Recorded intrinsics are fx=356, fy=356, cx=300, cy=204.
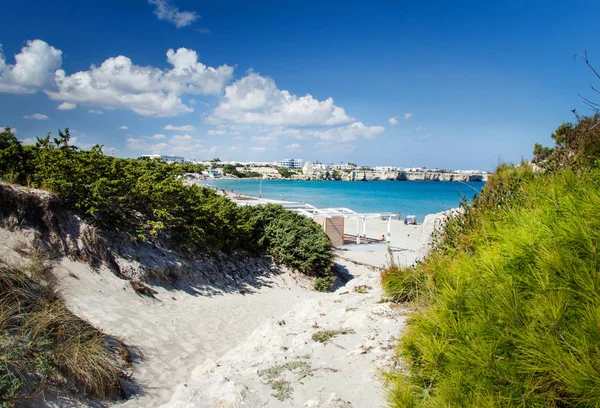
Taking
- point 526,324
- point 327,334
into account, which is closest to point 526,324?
point 526,324

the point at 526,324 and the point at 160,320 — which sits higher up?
the point at 526,324

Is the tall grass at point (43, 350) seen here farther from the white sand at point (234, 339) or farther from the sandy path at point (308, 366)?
the sandy path at point (308, 366)

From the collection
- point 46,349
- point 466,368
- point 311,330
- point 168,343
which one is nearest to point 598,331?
point 466,368

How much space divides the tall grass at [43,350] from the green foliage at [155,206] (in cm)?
565

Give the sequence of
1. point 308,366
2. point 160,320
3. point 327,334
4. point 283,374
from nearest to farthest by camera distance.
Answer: point 283,374 → point 308,366 → point 327,334 → point 160,320

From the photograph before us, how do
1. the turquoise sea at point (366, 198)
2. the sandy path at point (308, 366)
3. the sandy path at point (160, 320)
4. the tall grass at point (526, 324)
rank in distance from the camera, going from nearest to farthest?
1. the tall grass at point (526, 324)
2. the sandy path at point (308, 366)
3. the sandy path at point (160, 320)
4. the turquoise sea at point (366, 198)

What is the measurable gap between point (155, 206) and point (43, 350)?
866cm

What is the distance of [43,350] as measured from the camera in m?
4.36

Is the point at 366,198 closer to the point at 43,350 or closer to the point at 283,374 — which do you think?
the point at 283,374

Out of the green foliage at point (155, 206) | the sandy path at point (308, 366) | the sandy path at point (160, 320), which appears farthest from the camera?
the green foliage at point (155, 206)

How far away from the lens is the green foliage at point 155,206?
34.9 feet

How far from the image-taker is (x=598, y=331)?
5.77 ft

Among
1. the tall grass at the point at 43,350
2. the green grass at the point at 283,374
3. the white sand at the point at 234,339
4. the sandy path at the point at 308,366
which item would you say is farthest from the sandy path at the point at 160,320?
the green grass at the point at 283,374

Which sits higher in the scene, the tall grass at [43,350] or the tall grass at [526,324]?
the tall grass at [526,324]
